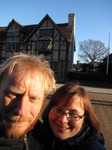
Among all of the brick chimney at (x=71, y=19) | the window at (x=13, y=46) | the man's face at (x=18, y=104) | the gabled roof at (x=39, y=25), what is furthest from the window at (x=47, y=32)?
the man's face at (x=18, y=104)

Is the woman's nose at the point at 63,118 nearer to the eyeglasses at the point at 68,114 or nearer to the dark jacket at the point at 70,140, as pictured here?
the eyeglasses at the point at 68,114

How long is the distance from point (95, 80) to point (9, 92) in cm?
2210

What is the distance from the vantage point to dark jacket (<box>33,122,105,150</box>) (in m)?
1.10

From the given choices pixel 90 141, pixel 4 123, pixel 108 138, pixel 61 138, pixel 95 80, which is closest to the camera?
pixel 4 123

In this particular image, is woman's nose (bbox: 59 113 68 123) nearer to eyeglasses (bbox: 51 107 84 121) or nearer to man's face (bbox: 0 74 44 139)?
eyeglasses (bbox: 51 107 84 121)

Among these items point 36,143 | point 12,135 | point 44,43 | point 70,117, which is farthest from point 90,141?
point 44,43

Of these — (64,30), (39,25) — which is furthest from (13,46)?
(64,30)

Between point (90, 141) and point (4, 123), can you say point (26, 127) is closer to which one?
point (4, 123)

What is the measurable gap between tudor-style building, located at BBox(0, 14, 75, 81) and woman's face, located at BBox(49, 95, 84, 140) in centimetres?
1984

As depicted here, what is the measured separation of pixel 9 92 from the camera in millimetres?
977

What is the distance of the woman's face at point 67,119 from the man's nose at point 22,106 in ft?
1.27

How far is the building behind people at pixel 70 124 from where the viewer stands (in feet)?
3.93

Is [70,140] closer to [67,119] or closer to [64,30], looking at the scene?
[67,119]

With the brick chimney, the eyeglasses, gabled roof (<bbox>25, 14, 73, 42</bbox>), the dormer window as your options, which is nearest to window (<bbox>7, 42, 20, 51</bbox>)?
the dormer window
